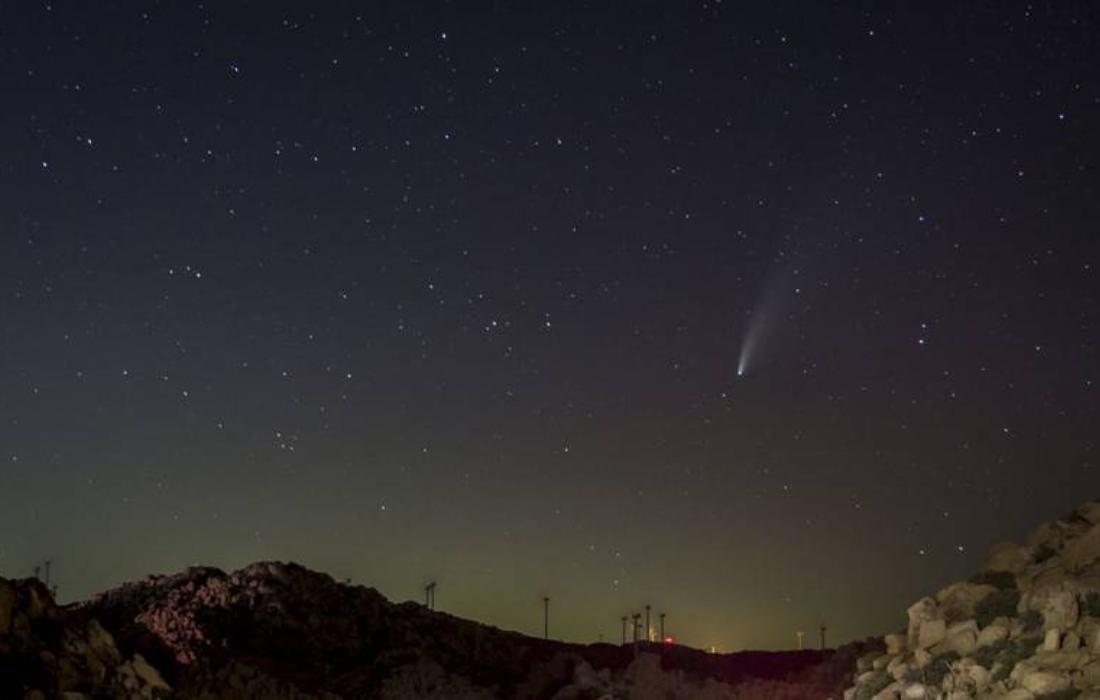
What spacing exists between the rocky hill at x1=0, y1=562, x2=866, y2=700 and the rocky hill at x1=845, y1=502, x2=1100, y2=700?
574 inches

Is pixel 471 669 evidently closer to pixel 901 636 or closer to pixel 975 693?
pixel 901 636

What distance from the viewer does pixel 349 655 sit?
43469 mm

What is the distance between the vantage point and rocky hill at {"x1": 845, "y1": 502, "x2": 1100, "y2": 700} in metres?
19.9

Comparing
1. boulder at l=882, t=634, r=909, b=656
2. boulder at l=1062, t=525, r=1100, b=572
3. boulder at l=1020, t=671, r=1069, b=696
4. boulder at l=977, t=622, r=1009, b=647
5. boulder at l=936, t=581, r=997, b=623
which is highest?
boulder at l=1062, t=525, r=1100, b=572

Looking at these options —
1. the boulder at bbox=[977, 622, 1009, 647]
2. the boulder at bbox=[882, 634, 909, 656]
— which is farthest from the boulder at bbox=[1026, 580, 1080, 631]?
the boulder at bbox=[882, 634, 909, 656]

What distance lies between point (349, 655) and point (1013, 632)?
27.1 m

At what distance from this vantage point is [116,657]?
88.9 feet

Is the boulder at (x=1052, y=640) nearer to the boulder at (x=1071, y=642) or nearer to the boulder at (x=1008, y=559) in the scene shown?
the boulder at (x=1071, y=642)

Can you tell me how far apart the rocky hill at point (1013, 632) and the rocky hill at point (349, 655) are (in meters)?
14.6

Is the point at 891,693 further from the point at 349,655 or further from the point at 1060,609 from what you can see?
the point at 349,655

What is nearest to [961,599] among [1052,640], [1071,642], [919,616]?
[919,616]

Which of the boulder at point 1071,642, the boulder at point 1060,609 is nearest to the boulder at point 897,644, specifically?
the boulder at point 1060,609

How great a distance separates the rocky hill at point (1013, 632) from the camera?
65.3 ft

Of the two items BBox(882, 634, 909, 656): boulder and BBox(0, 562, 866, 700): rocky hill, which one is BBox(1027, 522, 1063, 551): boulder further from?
BBox(0, 562, 866, 700): rocky hill
